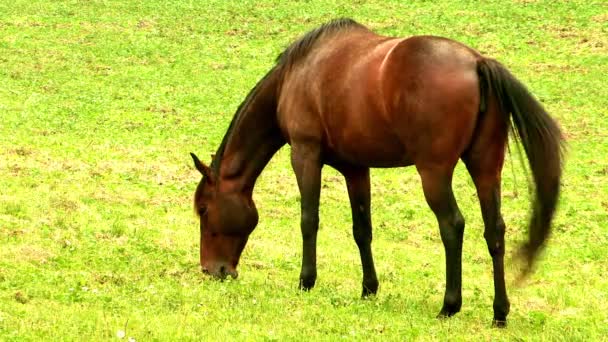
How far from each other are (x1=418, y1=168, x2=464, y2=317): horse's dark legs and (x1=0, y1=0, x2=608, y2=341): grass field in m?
0.28

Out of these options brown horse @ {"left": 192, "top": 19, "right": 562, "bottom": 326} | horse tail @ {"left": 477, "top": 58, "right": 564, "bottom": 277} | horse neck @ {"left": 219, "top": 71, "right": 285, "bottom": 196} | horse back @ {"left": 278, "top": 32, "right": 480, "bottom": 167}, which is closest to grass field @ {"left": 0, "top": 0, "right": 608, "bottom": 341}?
horse tail @ {"left": 477, "top": 58, "right": 564, "bottom": 277}

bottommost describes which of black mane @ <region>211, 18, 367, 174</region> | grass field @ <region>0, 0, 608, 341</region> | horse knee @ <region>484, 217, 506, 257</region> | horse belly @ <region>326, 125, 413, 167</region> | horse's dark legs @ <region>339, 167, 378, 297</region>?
grass field @ <region>0, 0, 608, 341</region>

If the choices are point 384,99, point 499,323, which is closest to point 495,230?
point 499,323

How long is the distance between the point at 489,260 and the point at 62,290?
28.4ft

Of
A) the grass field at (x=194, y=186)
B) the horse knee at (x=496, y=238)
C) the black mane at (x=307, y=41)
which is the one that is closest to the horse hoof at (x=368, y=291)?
the grass field at (x=194, y=186)

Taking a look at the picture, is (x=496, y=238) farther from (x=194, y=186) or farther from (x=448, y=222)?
(x=194, y=186)

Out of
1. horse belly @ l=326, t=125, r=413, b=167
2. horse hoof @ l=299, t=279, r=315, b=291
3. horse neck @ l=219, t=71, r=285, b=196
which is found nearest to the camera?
horse belly @ l=326, t=125, r=413, b=167

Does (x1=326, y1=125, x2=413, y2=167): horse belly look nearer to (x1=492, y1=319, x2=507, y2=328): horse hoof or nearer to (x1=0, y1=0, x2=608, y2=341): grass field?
(x1=0, y1=0, x2=608, y2=341): grass field

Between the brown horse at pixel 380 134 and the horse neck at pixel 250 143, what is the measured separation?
1cm

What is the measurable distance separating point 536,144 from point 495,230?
3.26ft

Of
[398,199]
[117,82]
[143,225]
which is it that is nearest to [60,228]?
[143,225]

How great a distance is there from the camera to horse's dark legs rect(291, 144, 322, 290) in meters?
11.5

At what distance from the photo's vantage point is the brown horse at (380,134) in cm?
968

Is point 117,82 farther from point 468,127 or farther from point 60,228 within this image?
point 468,127
